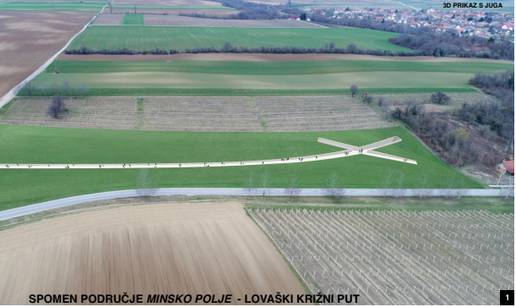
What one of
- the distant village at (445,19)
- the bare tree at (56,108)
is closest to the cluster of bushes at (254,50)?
the bare tree at (56,108)

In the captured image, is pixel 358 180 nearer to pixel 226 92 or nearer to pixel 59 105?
pixel 226 92

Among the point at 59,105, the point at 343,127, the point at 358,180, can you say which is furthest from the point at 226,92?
the point at 358,180

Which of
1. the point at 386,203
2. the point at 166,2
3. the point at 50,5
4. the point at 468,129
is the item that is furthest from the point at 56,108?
the point at 166,2

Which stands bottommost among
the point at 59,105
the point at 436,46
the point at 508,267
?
the point at 508,267

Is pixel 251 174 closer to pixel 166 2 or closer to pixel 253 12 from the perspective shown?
pixel 253 12

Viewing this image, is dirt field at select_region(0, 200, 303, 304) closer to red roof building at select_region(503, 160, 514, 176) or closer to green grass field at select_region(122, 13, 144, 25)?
red roof building at select_region(503, 160, 514, 176)
